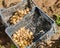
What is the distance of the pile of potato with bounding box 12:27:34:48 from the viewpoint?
3207mm

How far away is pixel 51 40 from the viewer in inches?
127

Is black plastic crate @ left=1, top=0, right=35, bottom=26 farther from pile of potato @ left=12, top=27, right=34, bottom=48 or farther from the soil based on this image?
pile of potato @ left=12, top=27, right=34, bottom=48

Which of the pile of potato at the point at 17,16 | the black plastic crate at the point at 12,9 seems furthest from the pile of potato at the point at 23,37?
the black plastic crate at the point at 12,9

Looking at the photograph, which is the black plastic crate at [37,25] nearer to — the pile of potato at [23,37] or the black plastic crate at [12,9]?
the pile of potato at [23,37]

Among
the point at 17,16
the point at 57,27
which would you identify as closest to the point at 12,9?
the point at 17,16

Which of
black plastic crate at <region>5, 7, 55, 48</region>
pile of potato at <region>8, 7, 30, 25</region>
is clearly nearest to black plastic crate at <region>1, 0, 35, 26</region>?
pile of potato at <region>8, 7, 30, 25</region>

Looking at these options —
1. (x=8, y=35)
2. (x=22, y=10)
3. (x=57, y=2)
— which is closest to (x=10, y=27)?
(x=8, y=35)

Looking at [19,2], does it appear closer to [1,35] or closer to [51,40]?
[1,35]

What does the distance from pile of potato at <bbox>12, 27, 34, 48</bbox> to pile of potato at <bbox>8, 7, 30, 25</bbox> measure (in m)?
0.16

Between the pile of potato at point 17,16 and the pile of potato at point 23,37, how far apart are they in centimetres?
16

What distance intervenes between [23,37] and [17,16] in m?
0.38

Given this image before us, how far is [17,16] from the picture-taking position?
346 centimetres

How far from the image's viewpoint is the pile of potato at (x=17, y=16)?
11.3 ft

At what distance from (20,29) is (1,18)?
0.35 m
